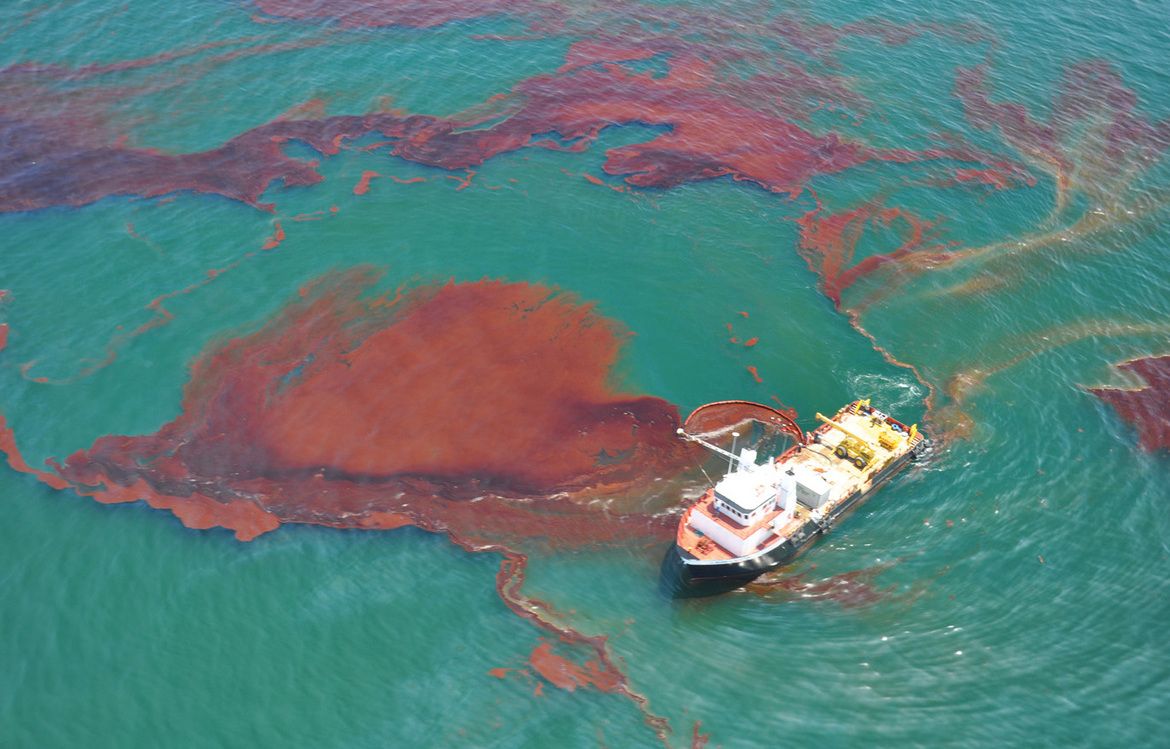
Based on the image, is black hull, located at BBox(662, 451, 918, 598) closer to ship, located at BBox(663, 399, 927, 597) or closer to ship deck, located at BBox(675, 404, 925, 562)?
ship, located at BBox(663, 399, 927, 597)

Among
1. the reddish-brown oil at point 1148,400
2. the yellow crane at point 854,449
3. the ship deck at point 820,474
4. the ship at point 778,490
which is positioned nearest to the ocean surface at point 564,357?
the reddish-brown oil at point 1148,400

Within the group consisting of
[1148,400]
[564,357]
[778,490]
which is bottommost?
[564,357]

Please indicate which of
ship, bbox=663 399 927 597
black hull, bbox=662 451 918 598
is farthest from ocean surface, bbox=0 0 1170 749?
ship, bbox=663 399 927 597

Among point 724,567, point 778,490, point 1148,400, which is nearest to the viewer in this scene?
point 724,567

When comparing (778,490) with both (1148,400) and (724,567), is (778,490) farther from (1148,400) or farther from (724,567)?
(1148,400)

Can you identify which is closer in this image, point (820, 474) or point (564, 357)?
point (820, 474)

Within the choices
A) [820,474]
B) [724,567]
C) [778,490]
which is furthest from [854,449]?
[724,567]
